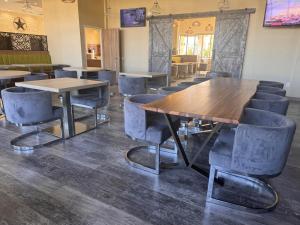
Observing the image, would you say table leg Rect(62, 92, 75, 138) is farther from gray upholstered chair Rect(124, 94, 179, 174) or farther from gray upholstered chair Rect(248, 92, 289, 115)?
gray upholstered chair Rect(248, 92, 289, 115)

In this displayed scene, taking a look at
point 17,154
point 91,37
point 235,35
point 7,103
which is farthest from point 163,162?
point 91,37

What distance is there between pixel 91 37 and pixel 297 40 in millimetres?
10124

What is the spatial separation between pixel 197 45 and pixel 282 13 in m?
8.84

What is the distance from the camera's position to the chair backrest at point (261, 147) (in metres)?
1.58

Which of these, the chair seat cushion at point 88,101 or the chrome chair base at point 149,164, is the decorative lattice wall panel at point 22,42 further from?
the chrome chair base at point 149,164

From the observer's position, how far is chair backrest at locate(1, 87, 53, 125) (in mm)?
2697

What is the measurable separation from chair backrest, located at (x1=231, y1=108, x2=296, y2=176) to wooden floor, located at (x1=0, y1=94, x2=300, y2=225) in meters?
0.45

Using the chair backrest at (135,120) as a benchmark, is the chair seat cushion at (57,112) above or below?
below

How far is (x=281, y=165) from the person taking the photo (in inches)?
66.6

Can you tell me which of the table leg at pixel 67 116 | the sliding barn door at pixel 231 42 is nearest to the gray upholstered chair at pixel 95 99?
the table leg at pixel 67 116

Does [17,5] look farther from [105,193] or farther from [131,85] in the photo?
[105,193]

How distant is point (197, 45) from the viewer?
14.5m

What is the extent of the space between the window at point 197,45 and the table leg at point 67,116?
12128 mm

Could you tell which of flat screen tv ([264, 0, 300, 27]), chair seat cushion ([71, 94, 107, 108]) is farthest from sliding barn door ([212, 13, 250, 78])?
chair seat cushion ([71, 94, 107, 108])
